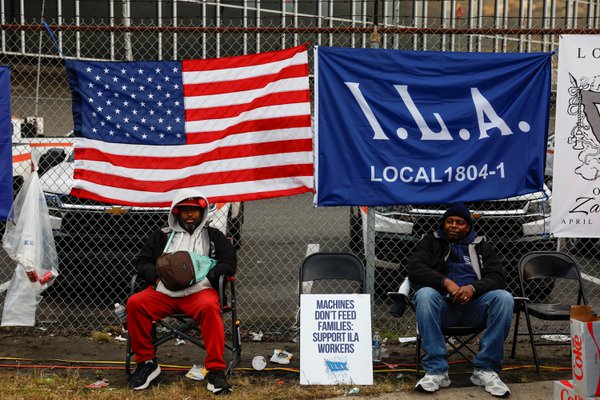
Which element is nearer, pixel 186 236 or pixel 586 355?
pixel 586 355

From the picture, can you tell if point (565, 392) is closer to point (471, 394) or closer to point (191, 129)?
point (471, 394)

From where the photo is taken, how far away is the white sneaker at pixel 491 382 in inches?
211

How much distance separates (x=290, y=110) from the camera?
6.37 meters

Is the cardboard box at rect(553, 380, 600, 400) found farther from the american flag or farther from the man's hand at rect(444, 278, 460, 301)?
the american flag

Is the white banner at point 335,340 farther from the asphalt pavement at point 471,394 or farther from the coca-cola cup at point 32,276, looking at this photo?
the coca-cola cup at point 32,276

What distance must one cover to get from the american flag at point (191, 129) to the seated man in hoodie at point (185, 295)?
1.49 ft

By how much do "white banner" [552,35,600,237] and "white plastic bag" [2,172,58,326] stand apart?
4472 mm

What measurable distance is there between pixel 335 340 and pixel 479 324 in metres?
1.10

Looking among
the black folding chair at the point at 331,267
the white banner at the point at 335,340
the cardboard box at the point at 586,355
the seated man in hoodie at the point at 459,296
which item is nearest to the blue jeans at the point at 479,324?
the seated man in hoodie at the point at 459,296

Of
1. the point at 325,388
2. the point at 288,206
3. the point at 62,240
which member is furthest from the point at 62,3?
the point at 325,388

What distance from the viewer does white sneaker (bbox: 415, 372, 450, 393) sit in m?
5.43

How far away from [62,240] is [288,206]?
698 centimetres

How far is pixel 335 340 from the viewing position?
580 cm

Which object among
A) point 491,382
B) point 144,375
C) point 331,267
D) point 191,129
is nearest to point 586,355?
point 491,382
